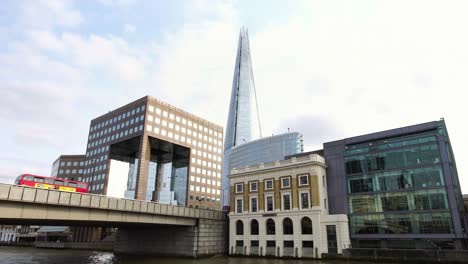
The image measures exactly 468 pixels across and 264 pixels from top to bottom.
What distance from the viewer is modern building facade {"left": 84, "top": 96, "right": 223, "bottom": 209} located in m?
106

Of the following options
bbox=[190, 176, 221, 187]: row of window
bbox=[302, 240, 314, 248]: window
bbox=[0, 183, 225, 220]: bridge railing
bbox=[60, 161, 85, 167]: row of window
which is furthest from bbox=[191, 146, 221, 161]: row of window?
bbox=[302, 240, 314, 248]: window

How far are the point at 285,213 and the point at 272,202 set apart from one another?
3942 mm

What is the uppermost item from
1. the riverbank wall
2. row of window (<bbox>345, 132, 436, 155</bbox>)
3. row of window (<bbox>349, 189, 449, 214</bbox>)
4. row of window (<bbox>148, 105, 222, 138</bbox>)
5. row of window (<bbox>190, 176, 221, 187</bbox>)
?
row of window (<bbox>148, 105, 222, 138</bbox>)

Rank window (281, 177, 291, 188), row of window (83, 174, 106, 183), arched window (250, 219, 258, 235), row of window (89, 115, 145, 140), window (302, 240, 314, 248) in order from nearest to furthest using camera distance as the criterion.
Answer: window (302, 240, 314, 248) < window (281, 177, 291, 188) < arched window (250, 219, 258, 235) < row of window (89, 115, 145, 140) < row of window (83, 174, 106, 183)

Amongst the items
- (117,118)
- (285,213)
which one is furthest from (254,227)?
(117,118)

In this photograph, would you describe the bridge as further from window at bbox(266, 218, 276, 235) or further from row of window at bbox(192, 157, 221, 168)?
row of window at bbox(192, 157, 221, 168)

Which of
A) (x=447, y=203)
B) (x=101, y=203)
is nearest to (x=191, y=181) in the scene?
(x=101, y=203)

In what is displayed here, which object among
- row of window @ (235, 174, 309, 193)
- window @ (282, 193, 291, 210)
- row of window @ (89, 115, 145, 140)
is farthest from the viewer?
row of window @ (89, 115, 145, 140)

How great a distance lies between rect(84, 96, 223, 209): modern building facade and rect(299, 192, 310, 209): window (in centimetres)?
5463

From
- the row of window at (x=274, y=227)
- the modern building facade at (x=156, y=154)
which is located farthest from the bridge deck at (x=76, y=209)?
the modern building facade at (x=156, y=154)

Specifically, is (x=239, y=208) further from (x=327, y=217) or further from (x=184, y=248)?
(x=327, y=217)

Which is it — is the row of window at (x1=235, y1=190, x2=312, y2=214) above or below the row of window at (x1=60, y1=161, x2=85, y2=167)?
below

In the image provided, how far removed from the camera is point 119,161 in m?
124

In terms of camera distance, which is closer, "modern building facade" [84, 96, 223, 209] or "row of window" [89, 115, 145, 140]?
"row of window" [89, 115, 145, 140]
